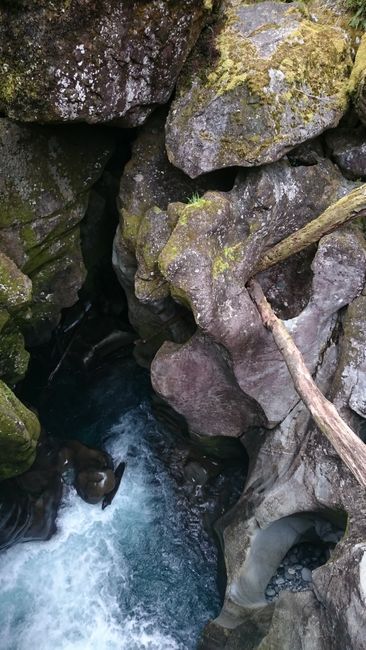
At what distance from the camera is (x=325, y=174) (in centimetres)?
714

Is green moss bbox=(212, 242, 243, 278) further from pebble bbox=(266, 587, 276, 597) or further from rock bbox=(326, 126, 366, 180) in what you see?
pebble bbox=(266, 587, 276, 597)

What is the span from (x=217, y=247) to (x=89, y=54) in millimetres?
2650

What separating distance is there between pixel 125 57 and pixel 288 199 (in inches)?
105

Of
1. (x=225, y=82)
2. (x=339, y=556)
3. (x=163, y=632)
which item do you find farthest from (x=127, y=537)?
(x=225, y=82)

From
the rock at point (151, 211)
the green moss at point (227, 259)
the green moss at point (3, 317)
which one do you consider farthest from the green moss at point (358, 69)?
the green moss at point (3, 317)

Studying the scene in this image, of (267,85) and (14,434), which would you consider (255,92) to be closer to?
(267,85)

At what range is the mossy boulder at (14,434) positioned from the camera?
6527 millimetres

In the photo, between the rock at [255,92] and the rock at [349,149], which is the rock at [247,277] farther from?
the rock at [255,92]

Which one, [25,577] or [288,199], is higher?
[288,199]

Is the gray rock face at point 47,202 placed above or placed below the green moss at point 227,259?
above

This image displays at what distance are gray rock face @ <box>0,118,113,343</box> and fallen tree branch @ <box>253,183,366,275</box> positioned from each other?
9.44 feet

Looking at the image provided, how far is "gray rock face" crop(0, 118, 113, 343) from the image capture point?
696 cm

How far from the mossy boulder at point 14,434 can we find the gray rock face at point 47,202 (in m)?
1.34

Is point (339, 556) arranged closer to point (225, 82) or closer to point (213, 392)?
point (213, 392)
